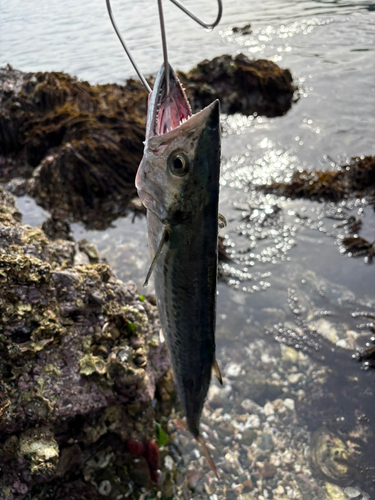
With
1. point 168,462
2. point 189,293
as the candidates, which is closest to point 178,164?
point 189,293

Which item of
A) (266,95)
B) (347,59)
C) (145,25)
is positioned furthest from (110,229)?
(145,25)

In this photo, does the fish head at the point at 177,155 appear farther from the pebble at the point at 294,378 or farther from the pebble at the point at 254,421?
the pebble at the point at 294,378

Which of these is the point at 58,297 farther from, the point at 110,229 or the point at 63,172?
the point at 63,172

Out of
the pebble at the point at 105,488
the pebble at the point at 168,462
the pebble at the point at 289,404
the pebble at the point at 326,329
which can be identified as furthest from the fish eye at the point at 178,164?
the pebble at the point at 326,329

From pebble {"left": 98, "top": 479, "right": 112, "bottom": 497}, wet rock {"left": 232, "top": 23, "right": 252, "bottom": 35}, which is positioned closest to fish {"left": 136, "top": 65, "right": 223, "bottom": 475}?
pebble {"left": 98, "top": 479, "right": 112, "bottom": 497}

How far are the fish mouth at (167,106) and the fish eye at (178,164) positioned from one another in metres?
0.12

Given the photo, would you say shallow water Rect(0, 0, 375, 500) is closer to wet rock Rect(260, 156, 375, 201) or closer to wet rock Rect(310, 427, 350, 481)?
wet rock Rect(310, 427, 350, 481)

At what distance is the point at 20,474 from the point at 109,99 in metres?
8.55

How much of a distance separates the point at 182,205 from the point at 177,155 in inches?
8.3

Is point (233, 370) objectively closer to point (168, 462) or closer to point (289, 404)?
point (289, 404)

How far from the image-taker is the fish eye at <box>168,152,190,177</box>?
1479 millimetres

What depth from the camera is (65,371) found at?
227cm

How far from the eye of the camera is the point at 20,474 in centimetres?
200

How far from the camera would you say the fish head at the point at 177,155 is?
143 cm
